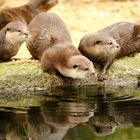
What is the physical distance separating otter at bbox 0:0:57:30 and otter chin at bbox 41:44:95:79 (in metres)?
2.01

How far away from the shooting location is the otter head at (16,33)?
8.45m

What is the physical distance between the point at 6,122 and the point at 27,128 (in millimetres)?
248

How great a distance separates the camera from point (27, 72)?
809cm

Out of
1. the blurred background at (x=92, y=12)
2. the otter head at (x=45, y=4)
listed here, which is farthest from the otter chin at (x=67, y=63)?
the otter head at (x=45, y=4)

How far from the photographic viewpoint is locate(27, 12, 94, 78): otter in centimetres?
778

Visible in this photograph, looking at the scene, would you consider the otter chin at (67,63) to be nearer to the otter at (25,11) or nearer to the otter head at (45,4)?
the otter at (25,11)

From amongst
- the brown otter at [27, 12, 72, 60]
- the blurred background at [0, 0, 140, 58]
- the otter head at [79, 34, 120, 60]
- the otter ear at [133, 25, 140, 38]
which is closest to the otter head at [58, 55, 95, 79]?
the brown otter at [27, 12, 72, 60]

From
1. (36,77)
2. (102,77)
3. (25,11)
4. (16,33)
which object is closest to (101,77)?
(102,77)

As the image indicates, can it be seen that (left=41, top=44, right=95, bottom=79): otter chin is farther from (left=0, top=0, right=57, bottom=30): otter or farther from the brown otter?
(left=0, top=0, right=57, bottom=30): otter

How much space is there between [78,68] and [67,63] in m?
0.15

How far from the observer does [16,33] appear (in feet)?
28.0

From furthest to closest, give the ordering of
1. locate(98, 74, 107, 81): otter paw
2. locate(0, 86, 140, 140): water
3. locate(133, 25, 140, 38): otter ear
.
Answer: locate(133, 25, 140, 38): otter ear → locate(98, 74, 107, 81): otter paw → locate(0, 86, 140, 140): water

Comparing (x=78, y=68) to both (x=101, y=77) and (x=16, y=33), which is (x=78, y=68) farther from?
(x=16, y=33)

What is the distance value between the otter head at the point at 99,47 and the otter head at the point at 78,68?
611mm
